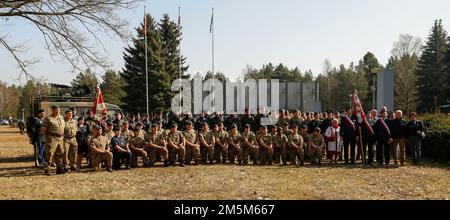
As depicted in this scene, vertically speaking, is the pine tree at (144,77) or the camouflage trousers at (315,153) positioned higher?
the pine tree at (144,77)

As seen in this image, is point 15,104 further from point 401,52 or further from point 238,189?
point 238,189

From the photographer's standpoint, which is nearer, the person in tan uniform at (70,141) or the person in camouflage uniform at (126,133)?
the person in tan uniform at (70,141)

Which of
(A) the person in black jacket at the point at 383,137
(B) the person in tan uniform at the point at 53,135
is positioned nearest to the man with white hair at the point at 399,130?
(A) the person in black jacket at the point at 383,137

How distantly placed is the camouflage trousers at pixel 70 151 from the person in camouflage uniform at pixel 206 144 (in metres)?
3.94

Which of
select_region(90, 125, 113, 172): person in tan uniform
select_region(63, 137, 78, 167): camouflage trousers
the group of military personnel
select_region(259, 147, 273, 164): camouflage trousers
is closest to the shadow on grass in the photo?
the group of military personnel

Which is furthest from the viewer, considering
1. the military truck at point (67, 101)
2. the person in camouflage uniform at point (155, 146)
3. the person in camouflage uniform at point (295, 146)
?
the military truck at point (67, 101)

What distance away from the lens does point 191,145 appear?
47.4ft

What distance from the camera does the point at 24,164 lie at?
15266 millimetres

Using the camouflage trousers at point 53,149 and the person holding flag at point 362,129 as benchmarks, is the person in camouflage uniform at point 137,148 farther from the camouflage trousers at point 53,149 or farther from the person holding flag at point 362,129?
Result: the person holding flag at point 362,129

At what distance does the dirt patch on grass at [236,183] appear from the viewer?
30.4 ft

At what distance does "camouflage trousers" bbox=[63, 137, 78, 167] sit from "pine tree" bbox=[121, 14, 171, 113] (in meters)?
30.4

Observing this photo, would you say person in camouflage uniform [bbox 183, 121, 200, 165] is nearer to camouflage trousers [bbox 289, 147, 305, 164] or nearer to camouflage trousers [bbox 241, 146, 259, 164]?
camouflage trousers [bbox 241, 146, 259, 164]
